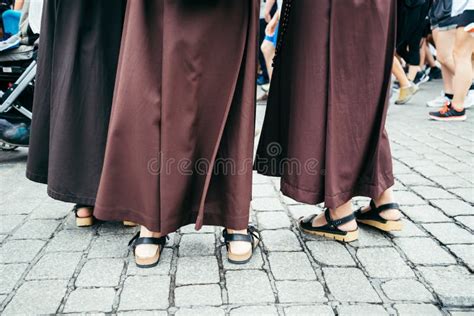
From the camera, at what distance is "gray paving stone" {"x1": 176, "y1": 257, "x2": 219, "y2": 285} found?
1.66m

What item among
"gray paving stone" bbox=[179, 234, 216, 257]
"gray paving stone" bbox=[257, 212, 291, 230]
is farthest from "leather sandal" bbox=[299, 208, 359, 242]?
"gray paving stone" bbox=[179, 234, 216, 257]

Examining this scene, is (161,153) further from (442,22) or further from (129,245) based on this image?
(442,22)

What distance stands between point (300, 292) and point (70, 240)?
1.12 m

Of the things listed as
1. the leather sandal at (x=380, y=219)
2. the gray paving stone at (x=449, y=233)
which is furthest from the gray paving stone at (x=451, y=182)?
the leather sandal at (x=380, y=219)

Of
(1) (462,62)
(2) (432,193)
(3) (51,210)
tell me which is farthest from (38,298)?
(1) (462,62)

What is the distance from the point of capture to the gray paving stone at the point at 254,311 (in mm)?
1449

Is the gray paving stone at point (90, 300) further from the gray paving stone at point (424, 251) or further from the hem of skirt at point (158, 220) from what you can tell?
the gray paving stone at point (424, 251)

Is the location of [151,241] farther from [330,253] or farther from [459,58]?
[459,58]

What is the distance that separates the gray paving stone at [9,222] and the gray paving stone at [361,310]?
1638mm

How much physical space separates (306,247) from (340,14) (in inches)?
40.2

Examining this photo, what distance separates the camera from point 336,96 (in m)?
1.78

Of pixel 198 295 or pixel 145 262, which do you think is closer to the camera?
pixel 198 295

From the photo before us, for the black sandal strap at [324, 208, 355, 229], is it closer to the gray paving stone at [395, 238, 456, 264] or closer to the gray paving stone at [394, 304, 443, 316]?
the gray paving stone at [395, 238, 456, 264]

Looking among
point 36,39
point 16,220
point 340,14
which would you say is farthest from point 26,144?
point 340,14
